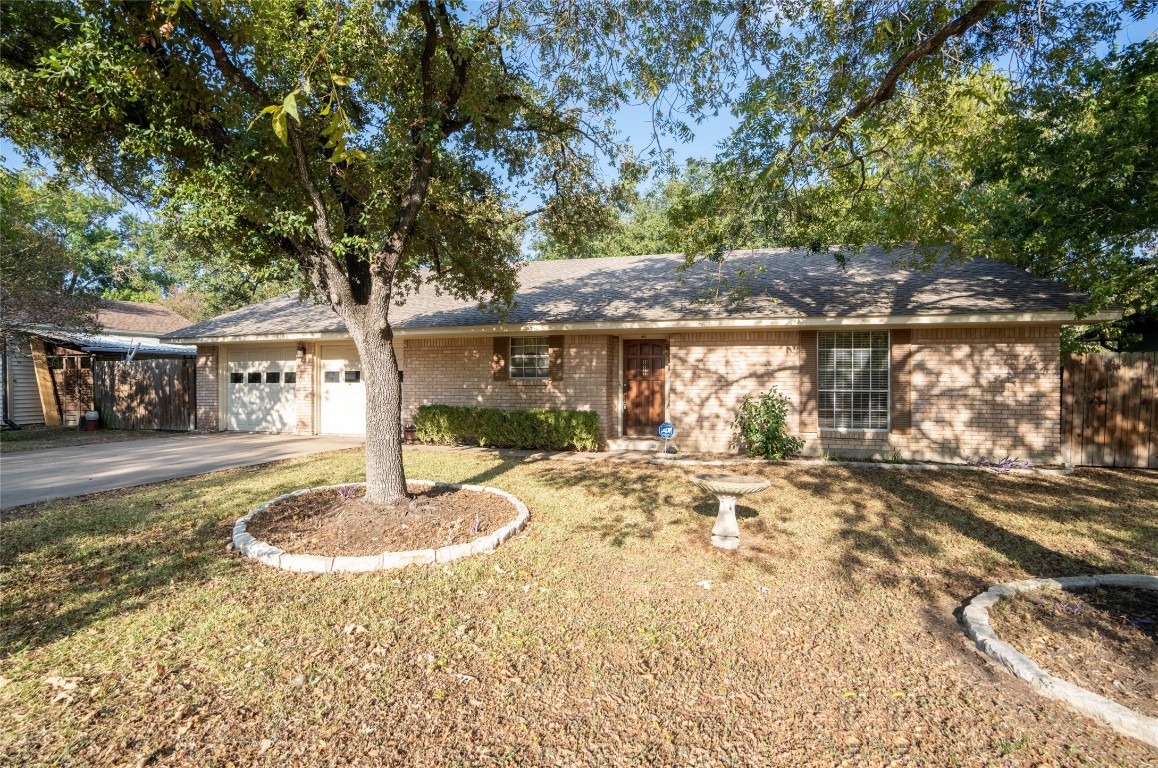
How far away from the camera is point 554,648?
340 cm

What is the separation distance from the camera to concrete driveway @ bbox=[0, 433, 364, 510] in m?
7.72

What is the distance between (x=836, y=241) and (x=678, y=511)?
4974 mm

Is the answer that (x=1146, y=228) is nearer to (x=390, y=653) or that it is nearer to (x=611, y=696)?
(x=611, y=696)

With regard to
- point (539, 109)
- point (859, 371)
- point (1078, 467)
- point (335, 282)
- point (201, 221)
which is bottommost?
point (1078, 467)

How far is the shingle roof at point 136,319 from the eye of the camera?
20734mm

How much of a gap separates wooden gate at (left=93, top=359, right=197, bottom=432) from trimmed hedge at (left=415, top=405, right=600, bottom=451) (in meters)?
7.69

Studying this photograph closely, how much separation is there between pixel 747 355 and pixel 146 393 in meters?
16.2

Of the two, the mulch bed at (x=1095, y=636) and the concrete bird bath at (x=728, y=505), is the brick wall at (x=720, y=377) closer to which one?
the concrete bird bath at (x=728, y=505)

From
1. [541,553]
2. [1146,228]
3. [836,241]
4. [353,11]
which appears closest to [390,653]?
[541,553]

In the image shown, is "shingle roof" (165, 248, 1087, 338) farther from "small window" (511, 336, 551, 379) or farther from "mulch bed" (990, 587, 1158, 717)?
"mulch bed" (990, 587, 1158, 717)

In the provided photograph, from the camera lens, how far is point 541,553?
16.6 feet

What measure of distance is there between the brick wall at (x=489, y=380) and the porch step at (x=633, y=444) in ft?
0.93

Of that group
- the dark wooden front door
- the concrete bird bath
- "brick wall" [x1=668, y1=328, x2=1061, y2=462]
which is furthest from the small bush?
the concrete bird bath

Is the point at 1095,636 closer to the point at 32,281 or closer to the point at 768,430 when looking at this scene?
the point at 768,430
